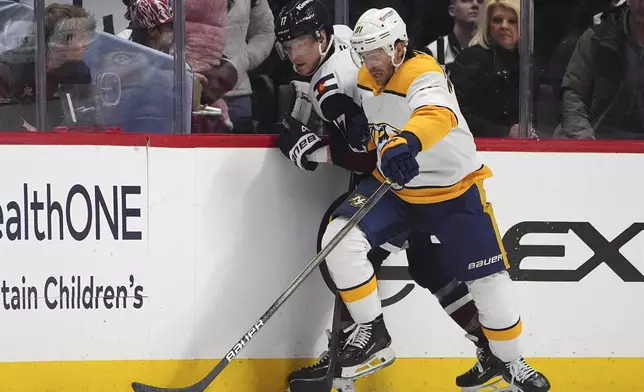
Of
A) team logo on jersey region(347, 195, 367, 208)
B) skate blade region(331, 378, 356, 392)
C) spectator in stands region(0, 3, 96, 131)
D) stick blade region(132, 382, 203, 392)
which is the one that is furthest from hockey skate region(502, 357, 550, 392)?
spectator in stands region(0, 3, 96, 131)

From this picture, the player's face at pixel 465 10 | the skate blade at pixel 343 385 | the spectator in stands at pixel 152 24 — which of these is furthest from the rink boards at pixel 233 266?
the player's face at pixel 465 10

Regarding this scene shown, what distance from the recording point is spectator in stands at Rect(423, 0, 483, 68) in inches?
128

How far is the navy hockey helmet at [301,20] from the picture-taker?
3088mm

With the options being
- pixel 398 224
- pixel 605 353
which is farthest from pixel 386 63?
pixel 605 353

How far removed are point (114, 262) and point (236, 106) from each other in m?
0.60

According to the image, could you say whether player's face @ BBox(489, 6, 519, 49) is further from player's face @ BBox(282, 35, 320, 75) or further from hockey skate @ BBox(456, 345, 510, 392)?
hockey skate @ BBox(456, 345, 510, 392)

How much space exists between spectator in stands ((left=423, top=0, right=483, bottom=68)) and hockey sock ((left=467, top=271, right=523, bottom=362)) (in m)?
0.69

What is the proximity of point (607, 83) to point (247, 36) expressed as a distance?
1151mm

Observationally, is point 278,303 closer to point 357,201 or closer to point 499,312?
point 357,201

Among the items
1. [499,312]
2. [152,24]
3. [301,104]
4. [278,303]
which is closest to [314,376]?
[278,303]

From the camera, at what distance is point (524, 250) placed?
342 cm

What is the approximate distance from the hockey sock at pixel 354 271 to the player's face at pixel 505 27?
79cm

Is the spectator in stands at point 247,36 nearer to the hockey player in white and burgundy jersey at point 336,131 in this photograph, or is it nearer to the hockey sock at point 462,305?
the hockey player in white and burgundy jersey at point 336,131

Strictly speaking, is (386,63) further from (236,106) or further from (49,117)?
(49,117)
